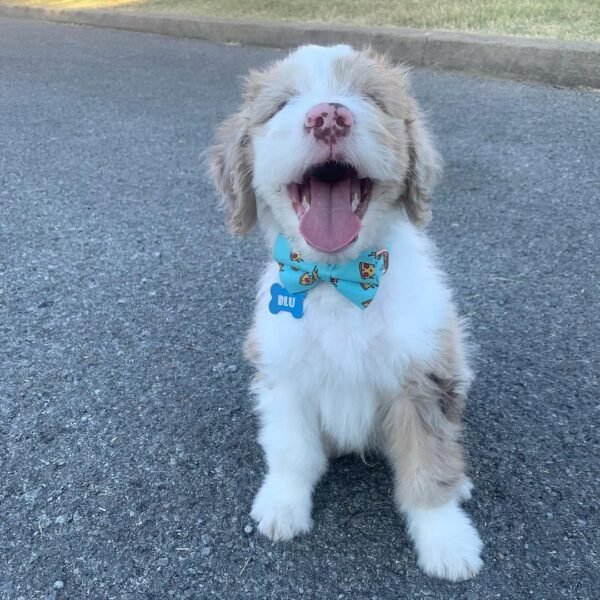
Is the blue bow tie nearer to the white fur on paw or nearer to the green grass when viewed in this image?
the white fur on paw

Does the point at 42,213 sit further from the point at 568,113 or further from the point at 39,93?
the point at 568,113

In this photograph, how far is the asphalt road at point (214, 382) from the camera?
2.23 metres

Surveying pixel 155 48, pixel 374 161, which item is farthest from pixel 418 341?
pixel 155 48

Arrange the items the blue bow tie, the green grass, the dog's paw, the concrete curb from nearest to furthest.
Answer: the blue bow tie
the dog's paw
the concrete curb
the green grass

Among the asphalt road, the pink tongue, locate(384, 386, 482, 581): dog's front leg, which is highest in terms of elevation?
the pink tongue

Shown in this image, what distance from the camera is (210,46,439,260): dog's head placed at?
2062mm

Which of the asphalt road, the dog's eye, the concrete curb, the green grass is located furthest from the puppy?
the green grass

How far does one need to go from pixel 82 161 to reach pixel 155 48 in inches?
196

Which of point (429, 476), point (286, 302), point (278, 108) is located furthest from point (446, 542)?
point (278, 108)

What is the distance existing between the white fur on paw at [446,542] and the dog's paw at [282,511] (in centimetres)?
37

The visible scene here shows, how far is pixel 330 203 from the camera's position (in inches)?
85.2

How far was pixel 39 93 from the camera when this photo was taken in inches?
308

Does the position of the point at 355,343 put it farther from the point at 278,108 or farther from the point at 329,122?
the point at 278,108

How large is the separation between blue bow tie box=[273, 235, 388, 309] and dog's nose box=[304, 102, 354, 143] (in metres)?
0.42
